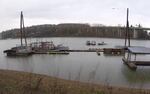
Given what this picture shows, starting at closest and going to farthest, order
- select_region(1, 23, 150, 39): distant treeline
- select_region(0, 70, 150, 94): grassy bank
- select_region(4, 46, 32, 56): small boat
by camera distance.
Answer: select_region(0, 70, 150, 94): grassy bank
select_region(4, 46, 32, 56): small boat
select_region(1, 23, 150, 39): distant treeline

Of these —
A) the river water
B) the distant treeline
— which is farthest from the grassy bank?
the distant treeline

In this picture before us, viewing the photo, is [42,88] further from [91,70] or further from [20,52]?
[20,52]

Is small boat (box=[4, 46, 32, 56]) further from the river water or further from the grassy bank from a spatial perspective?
the grassy bank

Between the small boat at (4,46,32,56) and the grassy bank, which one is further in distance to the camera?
the small boat at (4,46,32,56)

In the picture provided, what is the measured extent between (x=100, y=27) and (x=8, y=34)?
2129 inches

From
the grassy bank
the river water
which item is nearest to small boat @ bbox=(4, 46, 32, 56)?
the river water

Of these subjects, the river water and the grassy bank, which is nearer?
the grassy bank

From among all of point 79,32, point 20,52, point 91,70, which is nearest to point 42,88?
point 91,70

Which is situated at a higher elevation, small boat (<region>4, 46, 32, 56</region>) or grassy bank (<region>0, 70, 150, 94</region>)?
grassy bank (<region>0, 70, 150, 94</region>)

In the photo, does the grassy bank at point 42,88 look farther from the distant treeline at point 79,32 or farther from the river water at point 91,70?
the distant treeline at point 79,32

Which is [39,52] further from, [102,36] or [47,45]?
[102,36]

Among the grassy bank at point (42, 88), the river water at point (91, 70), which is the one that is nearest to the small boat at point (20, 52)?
the river water at point (91, 70)

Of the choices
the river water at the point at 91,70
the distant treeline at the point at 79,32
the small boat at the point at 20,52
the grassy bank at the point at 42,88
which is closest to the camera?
the grassy bank at the point at 42,88

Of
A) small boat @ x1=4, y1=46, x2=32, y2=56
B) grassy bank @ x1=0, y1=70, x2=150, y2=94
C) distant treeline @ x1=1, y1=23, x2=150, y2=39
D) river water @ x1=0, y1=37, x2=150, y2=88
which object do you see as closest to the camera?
grassy bank @ x1=0, y1=70, x2=150, y2=94
